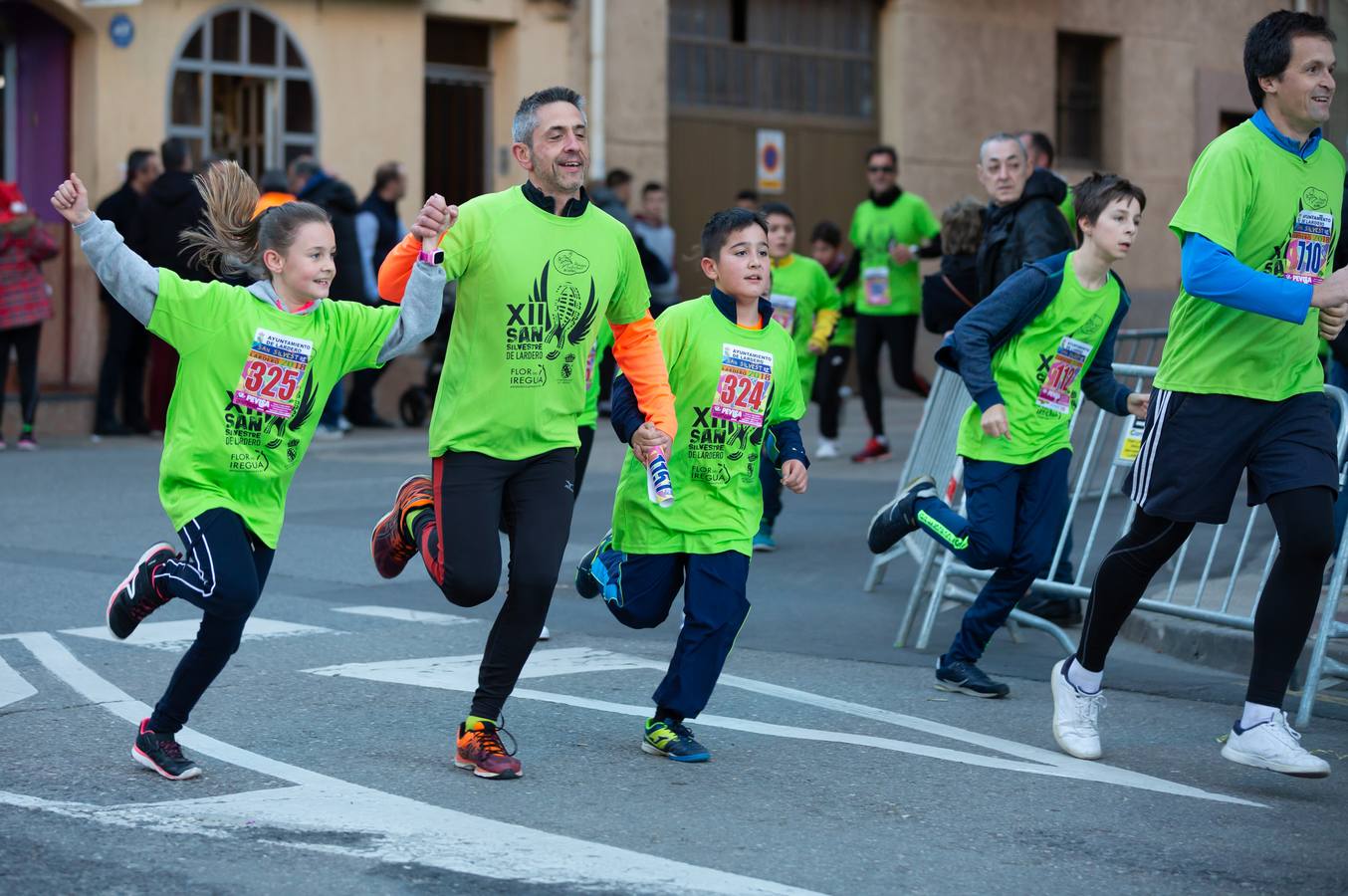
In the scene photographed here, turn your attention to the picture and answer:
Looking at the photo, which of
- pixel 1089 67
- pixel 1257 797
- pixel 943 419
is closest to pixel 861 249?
pixel 943 419

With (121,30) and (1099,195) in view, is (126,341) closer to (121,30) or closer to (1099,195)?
(121,30)

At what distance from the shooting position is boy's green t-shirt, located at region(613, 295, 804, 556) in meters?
5.77

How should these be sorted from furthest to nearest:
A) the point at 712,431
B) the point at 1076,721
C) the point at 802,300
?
the point at 802,300
the point at 712,431
the point at 1076,721

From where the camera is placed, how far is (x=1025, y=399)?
6.79 m

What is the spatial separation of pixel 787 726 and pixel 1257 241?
1972 mm

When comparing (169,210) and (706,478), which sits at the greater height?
(169,210)

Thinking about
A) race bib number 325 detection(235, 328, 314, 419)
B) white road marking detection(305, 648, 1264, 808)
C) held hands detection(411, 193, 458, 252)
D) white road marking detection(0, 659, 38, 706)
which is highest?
held hands detection(411, 193, 458, 252)

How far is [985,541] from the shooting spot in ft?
21.9

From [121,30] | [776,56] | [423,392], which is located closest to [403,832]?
[423,392]

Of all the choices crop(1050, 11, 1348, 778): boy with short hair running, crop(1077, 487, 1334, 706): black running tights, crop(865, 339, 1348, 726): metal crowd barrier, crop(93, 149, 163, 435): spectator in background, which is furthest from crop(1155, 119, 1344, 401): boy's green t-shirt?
crop(93, 149, 163, 435): spectator in background

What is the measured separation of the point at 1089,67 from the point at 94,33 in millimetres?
12265

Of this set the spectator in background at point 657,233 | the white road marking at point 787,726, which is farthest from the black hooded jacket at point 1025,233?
the spectator in background at point 657,233

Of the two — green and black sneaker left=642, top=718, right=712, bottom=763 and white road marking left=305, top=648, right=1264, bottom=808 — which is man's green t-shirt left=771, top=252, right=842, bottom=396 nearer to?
white road marking left=305, top=648, right=1264, bottom=808

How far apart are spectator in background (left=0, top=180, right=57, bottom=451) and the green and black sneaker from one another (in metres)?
9.93
